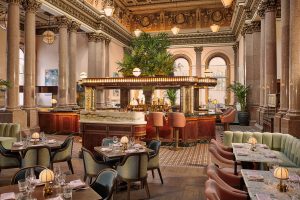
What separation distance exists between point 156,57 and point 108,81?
194 centimetres

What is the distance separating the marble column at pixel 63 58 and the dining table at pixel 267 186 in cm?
1101

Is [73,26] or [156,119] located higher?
[73,26]

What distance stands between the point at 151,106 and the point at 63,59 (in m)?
5.33

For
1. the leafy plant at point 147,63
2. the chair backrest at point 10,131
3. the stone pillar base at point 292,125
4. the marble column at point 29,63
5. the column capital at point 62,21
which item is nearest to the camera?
the stone pillar base at point 292,125

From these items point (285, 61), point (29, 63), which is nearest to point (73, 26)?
point (29, 63)

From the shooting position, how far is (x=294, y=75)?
7.13 m

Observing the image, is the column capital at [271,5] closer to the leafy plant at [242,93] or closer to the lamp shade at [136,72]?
the leafy plant at [242,93]

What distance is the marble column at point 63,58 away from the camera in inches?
513

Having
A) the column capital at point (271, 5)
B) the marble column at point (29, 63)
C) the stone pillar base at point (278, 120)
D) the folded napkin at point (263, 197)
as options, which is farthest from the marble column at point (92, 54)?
the folded napkin at point (263, 197)

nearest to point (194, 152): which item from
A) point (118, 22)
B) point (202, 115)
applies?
point (202, 115)

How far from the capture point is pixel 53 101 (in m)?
16.4

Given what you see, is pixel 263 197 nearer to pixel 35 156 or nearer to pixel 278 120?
pixel 35 156

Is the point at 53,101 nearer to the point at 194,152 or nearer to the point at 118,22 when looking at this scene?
the point at 118,22

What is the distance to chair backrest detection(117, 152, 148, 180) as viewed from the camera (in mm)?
4586
